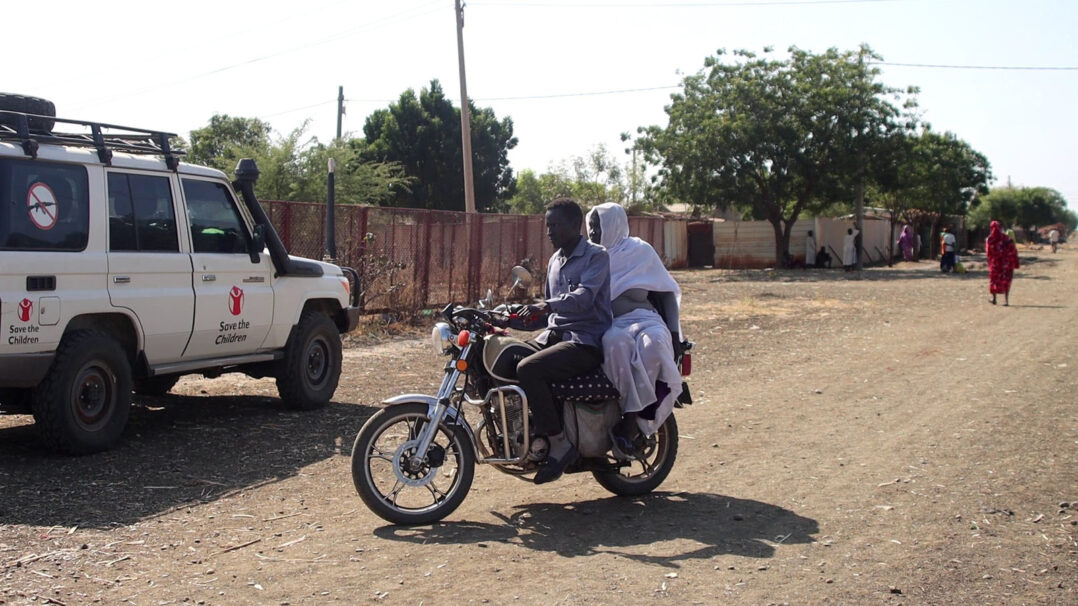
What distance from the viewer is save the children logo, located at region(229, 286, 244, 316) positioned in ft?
28.0

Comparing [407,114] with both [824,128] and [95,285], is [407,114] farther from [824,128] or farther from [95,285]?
[95,285]

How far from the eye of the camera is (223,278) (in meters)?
8.48

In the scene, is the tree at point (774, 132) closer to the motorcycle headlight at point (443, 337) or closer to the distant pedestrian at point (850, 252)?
the distant pedestrian at point (850, 252)

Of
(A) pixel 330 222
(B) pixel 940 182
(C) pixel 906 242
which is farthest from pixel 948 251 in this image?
(A) pixel 330 222

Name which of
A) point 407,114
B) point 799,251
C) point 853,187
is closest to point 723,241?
point 799,251

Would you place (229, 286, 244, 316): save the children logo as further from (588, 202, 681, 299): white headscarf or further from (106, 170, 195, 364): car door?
(588, 202, 681, 299): white headscarf

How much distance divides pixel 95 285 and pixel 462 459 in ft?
10.8

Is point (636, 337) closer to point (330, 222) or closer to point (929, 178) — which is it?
point (330, 222)

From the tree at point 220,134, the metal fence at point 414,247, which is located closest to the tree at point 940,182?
the tree at point 220,134

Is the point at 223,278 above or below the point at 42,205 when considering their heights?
below

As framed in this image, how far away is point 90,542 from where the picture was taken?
540 cm

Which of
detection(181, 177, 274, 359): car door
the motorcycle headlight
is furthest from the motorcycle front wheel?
detection(181, 177, 274, 359): car door

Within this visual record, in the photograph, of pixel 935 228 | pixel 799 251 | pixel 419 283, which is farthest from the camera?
pixel 935 228

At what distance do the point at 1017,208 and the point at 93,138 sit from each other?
100 metres
